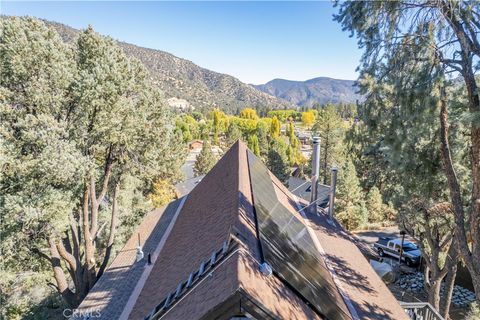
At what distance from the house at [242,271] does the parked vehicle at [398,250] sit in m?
10.2

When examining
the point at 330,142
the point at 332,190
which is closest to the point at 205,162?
the point at 330,142

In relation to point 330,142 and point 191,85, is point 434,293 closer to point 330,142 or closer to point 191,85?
point 330,142

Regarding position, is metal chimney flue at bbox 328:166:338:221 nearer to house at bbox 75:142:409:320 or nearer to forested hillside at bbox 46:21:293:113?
house at bbox 75:142:409:320

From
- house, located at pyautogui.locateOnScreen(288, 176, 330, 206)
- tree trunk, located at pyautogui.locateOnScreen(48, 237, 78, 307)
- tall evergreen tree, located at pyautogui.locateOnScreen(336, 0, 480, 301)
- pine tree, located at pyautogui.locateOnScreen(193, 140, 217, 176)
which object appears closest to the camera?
tall evergreen tree, located at pyautogui.locateOnScreen(336, 0, 480, 301)

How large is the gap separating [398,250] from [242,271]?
739 inches

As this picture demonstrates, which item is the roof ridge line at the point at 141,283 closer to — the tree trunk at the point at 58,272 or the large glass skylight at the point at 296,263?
the tree trunk at the point at 58,272

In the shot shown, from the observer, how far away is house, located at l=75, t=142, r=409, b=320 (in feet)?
11.4

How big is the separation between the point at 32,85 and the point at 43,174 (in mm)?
2625

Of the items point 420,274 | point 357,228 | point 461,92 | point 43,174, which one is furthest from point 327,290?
point 357,228

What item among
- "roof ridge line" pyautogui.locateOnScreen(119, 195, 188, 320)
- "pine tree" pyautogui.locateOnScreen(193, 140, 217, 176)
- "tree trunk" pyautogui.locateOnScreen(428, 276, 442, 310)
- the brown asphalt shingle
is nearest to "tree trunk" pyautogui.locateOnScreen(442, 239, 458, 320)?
"tree trunk" pyautogui.locateOnScreen(428, 276, 442, 310)

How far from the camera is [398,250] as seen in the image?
18.5 m

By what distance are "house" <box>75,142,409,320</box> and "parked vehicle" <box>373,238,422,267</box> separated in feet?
33.3

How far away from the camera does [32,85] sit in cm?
827

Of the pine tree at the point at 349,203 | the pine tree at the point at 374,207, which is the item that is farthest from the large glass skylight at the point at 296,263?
the pine tree at the point at 374,207
